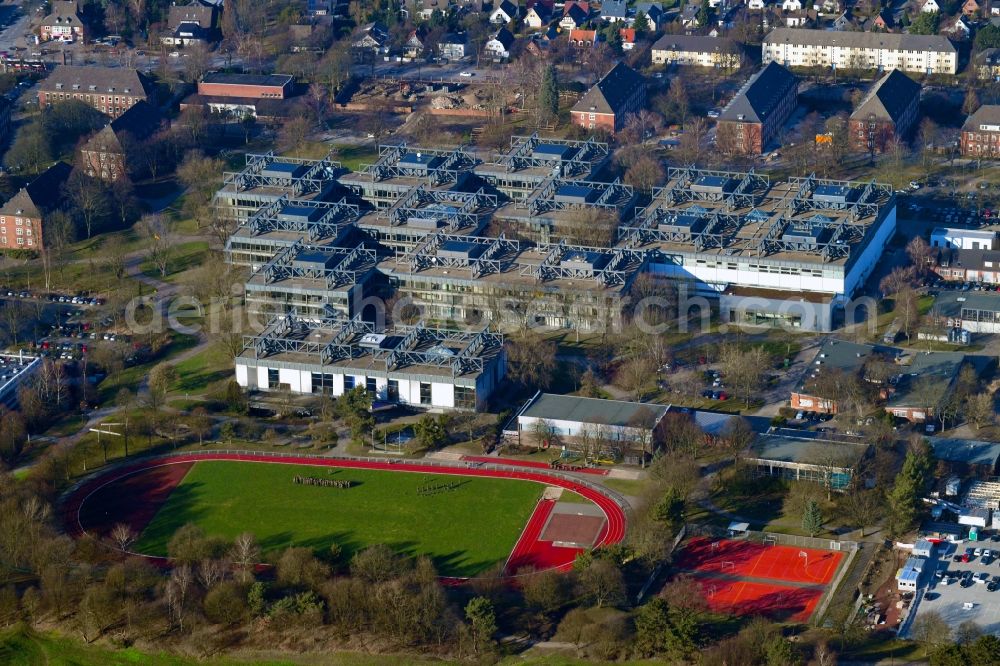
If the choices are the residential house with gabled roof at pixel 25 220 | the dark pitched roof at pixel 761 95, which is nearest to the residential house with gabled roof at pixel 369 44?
the dark pitched roof at pixel 761 95

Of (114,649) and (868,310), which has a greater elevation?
(868,310)

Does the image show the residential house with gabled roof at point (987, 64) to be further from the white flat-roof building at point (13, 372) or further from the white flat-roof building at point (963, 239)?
the white flat-roof building at point (13, 372)

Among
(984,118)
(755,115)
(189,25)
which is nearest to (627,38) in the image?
(755,115)

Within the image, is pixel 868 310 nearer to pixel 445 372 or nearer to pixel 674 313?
pixel 674 313

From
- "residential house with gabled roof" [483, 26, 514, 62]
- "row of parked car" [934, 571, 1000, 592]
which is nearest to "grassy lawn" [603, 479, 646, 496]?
"row of parked car" [934, 571, 1000, 592]

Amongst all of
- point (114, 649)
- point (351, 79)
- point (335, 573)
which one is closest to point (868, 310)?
point (335, 573)
